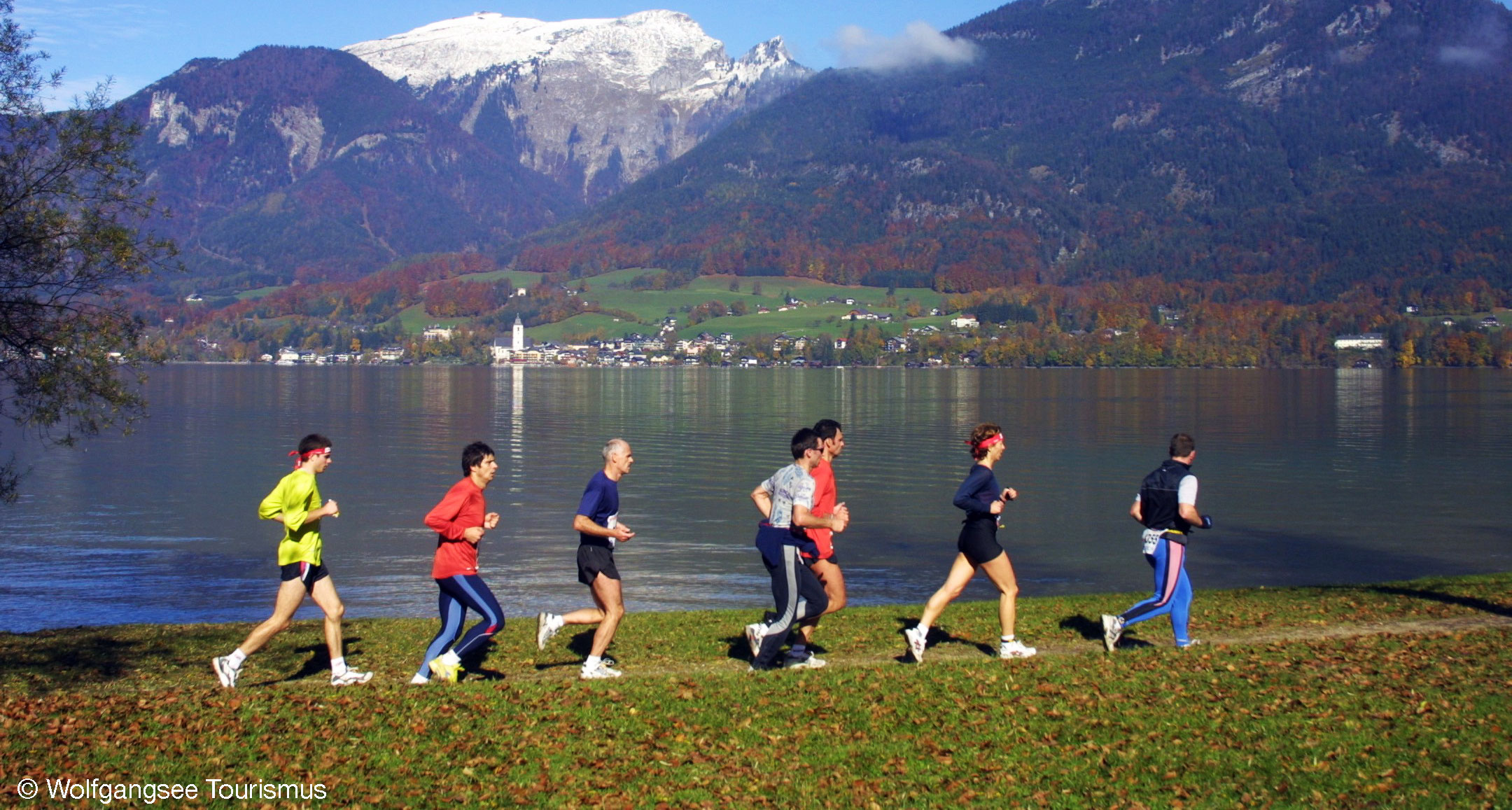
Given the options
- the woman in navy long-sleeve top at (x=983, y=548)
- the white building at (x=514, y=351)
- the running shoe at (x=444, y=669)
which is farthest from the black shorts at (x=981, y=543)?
the white building at (x=514, y=351)

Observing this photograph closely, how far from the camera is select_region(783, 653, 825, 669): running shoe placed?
10117mm

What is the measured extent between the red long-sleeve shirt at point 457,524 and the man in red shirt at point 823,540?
2807 millimetres

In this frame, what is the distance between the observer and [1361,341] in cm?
17062

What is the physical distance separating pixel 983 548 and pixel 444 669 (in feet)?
15.3

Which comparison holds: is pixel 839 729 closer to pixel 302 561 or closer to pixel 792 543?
pixel 792 543

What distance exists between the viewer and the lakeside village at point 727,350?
168 metres

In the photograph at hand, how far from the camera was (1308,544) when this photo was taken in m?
25.7

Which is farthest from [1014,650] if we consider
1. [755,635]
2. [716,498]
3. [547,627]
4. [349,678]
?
[716,498]

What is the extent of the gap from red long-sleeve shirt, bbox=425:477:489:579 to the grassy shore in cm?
99

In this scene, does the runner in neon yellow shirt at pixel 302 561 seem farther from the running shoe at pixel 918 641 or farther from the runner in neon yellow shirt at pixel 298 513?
the running shoe at pixel 918 641

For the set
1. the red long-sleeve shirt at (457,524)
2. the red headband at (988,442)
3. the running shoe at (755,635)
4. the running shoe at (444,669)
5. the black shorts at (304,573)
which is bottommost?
the running shoe at (444,669)

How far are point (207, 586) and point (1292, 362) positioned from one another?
170388mm

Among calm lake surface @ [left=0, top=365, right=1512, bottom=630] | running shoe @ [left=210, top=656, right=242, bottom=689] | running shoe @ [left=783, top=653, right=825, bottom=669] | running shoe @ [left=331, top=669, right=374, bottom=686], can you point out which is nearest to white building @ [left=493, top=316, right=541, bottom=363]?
calm lake surface @ [left=0, top=365, right=1512, bottom=630]

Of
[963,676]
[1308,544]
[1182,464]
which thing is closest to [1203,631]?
[1182,464]
